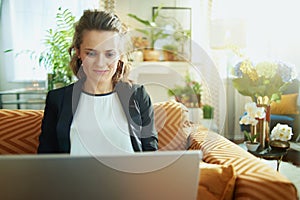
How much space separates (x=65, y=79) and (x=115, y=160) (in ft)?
7.76

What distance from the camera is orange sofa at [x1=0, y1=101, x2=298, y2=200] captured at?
2.70 feet

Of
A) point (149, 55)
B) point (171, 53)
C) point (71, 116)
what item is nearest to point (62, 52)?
point (149, 55)

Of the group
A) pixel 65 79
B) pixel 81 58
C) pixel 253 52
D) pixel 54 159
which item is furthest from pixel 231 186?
pixel 253 52

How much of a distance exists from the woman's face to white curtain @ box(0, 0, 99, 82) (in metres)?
2.58

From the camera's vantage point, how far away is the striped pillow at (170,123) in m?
1.22

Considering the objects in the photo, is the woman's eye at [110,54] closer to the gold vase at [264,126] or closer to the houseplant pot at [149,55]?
the houseplant pot at [149,55]

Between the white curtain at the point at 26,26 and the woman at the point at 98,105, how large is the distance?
2564 millimetres

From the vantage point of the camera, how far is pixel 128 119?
1063 mm

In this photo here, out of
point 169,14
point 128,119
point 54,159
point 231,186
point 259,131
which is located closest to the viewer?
point 54,159

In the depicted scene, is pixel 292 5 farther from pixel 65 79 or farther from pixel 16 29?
pixel 16 29

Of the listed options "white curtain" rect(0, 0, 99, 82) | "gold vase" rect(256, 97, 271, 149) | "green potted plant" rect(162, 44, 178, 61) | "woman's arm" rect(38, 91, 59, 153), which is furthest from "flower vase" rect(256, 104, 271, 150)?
"white curtain" rect(0, 0, 99, 82)

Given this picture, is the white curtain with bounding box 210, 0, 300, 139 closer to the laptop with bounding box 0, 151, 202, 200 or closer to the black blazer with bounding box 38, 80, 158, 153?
the black blazer with bounding box 38, 80, 158, 153

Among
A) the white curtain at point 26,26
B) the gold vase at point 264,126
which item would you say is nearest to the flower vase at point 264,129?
the gold vase at point 264,126

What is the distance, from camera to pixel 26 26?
3.50 m
